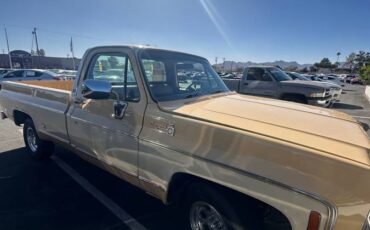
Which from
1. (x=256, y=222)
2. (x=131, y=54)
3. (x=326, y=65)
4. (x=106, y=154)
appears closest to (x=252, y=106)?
(x=256, y=222)

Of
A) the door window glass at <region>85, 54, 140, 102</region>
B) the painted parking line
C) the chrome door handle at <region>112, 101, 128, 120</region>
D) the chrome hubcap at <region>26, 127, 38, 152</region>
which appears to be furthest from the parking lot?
the door window glass at <region>85, 54, 140, 102</region>

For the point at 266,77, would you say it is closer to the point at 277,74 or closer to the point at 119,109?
the point at 277,74

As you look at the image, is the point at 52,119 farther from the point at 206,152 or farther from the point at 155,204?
the point at 206,152

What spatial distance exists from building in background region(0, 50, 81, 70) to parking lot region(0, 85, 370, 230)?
47.3 m

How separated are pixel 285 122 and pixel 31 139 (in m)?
4.78

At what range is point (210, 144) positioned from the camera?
2146mm

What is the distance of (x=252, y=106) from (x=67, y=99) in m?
2.55

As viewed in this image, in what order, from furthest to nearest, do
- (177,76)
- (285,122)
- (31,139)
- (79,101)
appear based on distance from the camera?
1. (31,139)
2. (79,101)
3. (177,76)
4. (285,122)

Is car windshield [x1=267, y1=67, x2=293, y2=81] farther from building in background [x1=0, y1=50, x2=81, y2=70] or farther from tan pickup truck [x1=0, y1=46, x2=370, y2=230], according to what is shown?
building in background [x1=0, y1=50, x2=81, y2=70]

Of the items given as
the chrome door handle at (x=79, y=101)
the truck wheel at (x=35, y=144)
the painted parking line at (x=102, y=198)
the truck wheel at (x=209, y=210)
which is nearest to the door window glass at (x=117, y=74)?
the chrome door handle at (x=79, y=101)

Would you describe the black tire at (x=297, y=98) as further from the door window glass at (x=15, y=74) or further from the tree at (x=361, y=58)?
the tree at (x=361, y=58)

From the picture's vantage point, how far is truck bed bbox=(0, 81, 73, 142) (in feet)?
13.0

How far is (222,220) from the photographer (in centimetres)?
223

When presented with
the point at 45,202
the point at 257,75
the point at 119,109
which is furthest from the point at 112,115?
the point at 257,75
